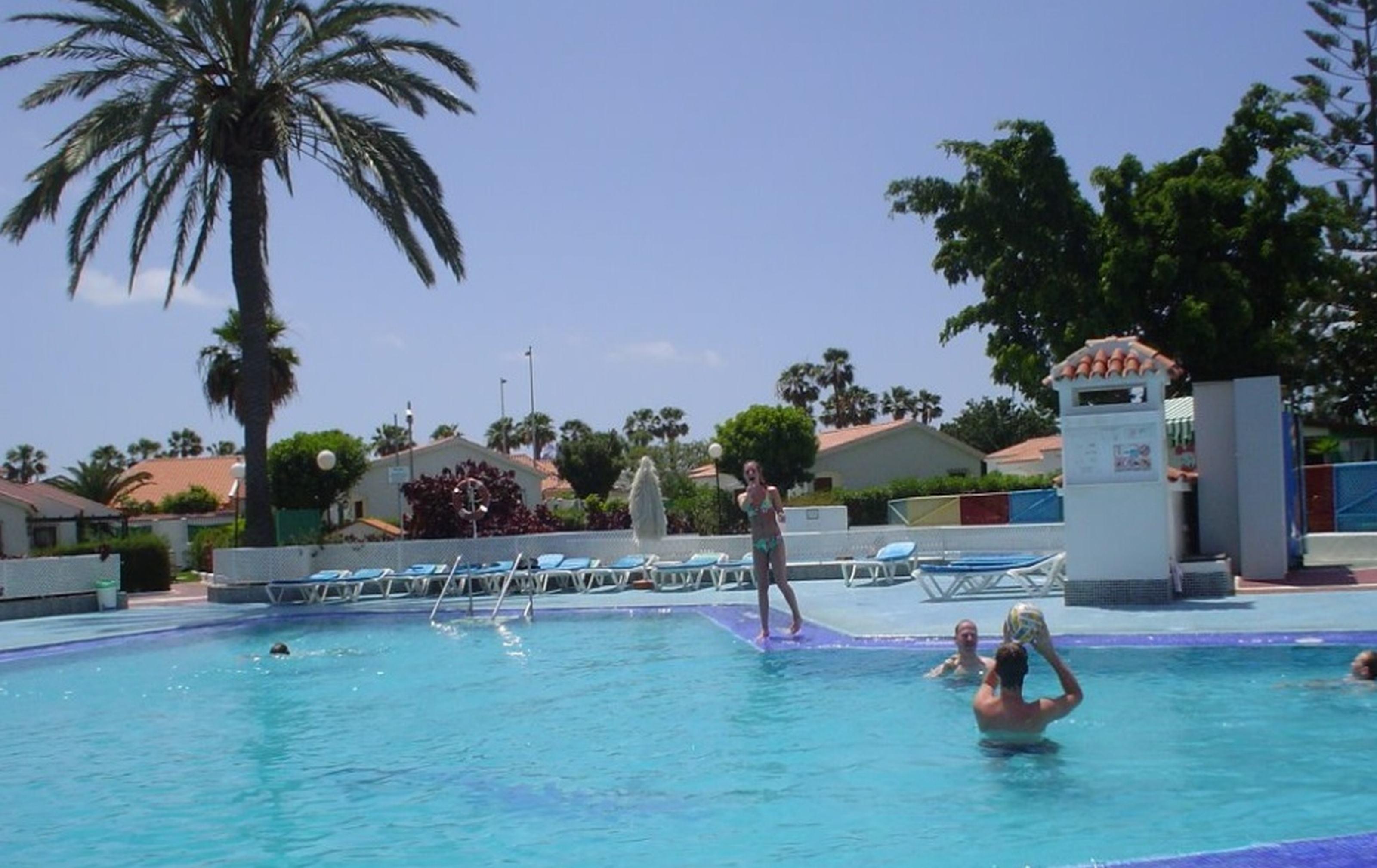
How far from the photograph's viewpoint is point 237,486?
28.0 meters

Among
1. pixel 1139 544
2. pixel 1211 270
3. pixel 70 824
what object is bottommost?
pixel 70 824

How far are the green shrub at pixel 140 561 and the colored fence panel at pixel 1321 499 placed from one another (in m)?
23.9

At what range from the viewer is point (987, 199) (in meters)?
34.6

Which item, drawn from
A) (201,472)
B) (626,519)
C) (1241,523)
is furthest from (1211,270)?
(201,472)

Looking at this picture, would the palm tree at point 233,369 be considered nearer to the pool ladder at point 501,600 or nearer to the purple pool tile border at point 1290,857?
the pool ladder at point 501,600

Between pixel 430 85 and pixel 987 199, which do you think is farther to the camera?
pixel 987 199

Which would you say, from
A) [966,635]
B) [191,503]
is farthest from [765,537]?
[191,503]

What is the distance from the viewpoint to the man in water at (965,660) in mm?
9875

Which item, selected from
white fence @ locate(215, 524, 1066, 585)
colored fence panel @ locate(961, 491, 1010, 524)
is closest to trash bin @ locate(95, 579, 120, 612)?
white fence @ locate(215, 524, 1066, 585)

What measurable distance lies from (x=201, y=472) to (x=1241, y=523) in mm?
58970

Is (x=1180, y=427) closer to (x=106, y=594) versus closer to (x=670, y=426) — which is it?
(x=106, y=594)

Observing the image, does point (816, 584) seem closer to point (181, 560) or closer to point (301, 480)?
point (301, 480)

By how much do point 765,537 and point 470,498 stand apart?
1180cm

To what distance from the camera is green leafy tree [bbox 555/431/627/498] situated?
6184cm
